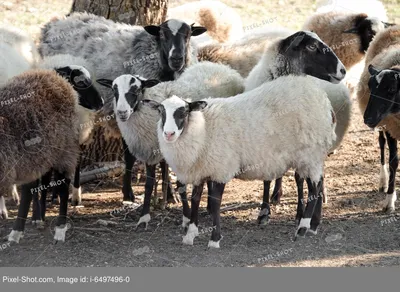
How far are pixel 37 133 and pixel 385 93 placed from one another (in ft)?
11.5

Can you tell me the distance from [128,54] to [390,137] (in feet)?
10.2

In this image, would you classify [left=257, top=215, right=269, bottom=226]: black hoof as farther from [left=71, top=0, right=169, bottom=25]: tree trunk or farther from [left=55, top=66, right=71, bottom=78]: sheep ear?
[left=71, top=0, right=169, bottom=25]: tree trunk

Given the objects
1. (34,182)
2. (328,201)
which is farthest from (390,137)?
(34,182)

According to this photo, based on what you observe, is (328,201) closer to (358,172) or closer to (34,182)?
(358,172)

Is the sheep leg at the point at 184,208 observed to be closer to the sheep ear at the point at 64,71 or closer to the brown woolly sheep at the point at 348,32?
the sheep ear at the point at 64,71

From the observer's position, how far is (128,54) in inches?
354

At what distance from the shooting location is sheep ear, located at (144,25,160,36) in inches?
346

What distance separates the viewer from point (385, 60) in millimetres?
8727

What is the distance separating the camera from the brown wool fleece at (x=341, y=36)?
11.0 m

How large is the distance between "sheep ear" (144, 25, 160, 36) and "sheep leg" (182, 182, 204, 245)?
2.21 meters

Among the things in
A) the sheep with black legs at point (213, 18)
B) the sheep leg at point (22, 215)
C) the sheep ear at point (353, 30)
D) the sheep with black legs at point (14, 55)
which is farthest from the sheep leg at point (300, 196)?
the sheep with black legs at point (213, 18)

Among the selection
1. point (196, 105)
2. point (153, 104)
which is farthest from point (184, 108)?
point (153, 104)

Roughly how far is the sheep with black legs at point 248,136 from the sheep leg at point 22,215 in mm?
Answer: 1352

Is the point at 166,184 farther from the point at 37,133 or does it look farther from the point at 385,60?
the point at 385,60
